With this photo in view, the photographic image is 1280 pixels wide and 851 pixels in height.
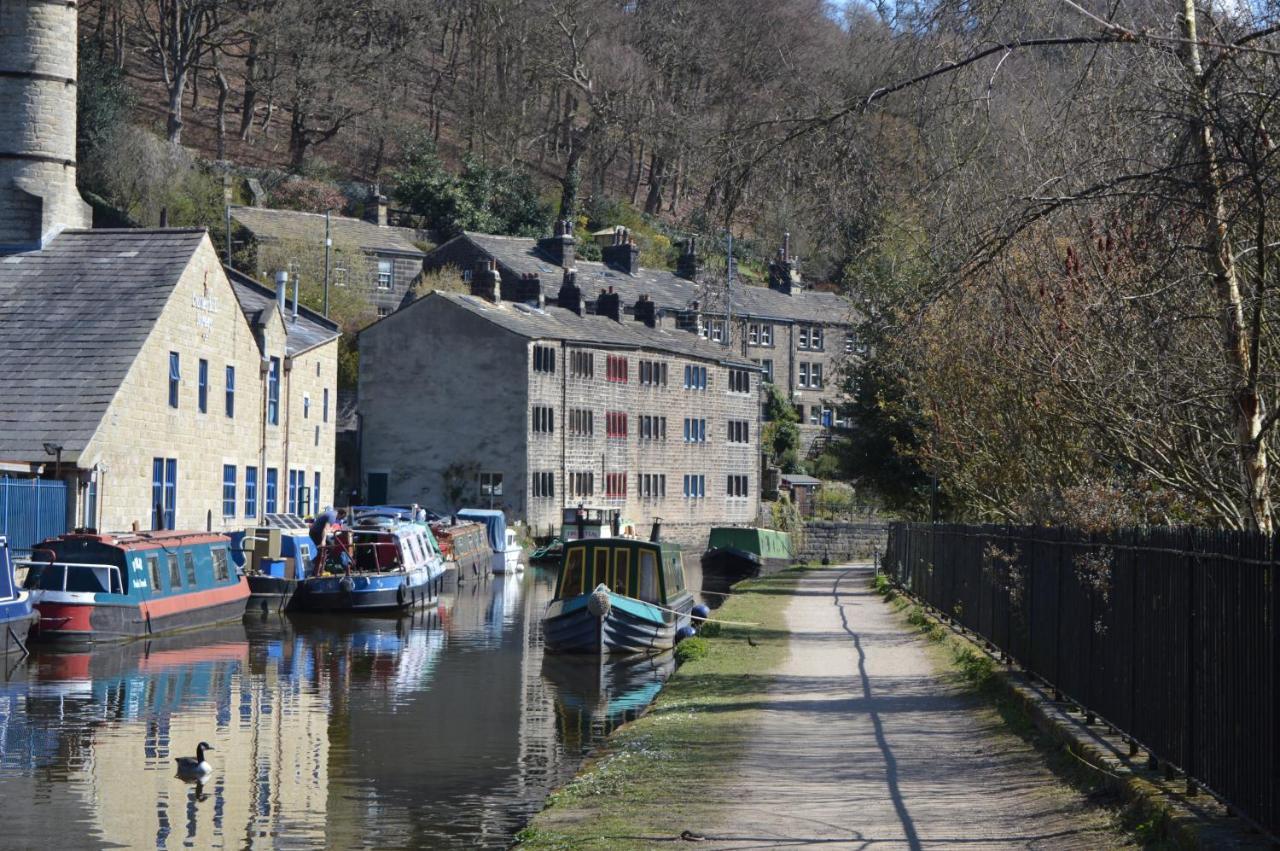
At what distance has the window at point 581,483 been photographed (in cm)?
7438

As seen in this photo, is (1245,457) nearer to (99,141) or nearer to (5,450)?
(5,450)

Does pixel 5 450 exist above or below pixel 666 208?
below

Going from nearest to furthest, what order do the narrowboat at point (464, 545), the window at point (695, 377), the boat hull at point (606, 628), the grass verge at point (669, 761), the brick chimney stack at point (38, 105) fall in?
the grass verge at point (669, 761) → the boat hull at point (606, 628) → the brick chimney stack at point (38, 105) → the narrowboat at point (464, 545) → the window at point (695, 377)

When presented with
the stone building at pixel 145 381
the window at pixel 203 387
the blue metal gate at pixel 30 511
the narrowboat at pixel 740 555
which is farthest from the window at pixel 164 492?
the narrowboat at pixel 740 555

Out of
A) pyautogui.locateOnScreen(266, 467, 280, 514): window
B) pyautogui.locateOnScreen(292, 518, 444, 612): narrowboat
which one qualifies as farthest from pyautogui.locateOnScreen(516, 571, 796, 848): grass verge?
pyautogui.locateOnScreen(266, 467, 280, 514): window

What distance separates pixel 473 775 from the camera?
1962 centimetres

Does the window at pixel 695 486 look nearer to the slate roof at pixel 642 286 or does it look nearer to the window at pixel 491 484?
the slate roof at pixel 642 286

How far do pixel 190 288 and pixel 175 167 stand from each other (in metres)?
37.9

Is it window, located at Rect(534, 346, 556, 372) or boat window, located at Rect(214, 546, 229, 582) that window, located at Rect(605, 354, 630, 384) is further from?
boat window, located at Rect(214, 546, 229, 582)

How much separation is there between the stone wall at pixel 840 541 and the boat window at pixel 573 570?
41.4 metres

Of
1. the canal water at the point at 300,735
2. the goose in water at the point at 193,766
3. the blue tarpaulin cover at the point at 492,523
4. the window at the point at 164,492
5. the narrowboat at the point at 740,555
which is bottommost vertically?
the canal water at the point at 300,735

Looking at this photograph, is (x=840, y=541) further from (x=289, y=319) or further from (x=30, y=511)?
(x=30, y=511)

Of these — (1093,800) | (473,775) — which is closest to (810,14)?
(473,775)

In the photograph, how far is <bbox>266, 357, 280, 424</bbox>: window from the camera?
50.5 m
